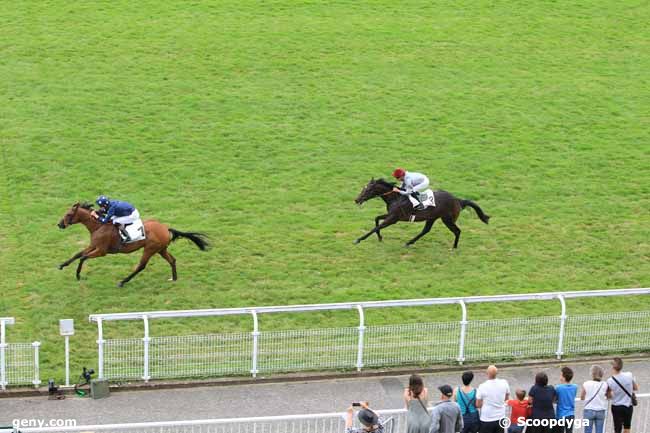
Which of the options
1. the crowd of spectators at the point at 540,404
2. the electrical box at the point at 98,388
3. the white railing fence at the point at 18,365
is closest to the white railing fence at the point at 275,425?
the crowd of spectators at the point at 540,404

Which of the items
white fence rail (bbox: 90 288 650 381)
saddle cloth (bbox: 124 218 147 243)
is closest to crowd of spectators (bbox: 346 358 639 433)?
white fence rail (bbox: 90 288 650 381)

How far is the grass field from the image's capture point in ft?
58.1

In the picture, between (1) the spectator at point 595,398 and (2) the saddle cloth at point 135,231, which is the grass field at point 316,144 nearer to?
(2) the saddle cloth at point 135,231

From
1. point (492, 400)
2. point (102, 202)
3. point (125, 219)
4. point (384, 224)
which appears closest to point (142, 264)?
point (125, 219)

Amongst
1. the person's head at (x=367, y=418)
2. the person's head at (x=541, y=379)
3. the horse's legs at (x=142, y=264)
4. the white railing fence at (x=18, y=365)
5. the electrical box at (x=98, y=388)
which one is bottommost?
the electrical box at (x=98, y=388)

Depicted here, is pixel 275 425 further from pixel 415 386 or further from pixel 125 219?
pixel 125 219

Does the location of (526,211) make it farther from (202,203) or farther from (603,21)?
(603,21)

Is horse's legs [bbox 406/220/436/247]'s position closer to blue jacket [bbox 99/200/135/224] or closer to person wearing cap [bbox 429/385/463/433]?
blue jacket [bbox 99/200/135/224]

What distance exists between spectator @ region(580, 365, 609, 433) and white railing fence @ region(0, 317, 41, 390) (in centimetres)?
646

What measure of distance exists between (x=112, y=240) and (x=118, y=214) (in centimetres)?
40

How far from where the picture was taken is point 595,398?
11.9m

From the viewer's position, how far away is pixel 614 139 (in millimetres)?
23969

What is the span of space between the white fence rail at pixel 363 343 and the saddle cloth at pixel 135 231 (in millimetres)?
1968

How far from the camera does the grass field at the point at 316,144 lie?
698 inches
